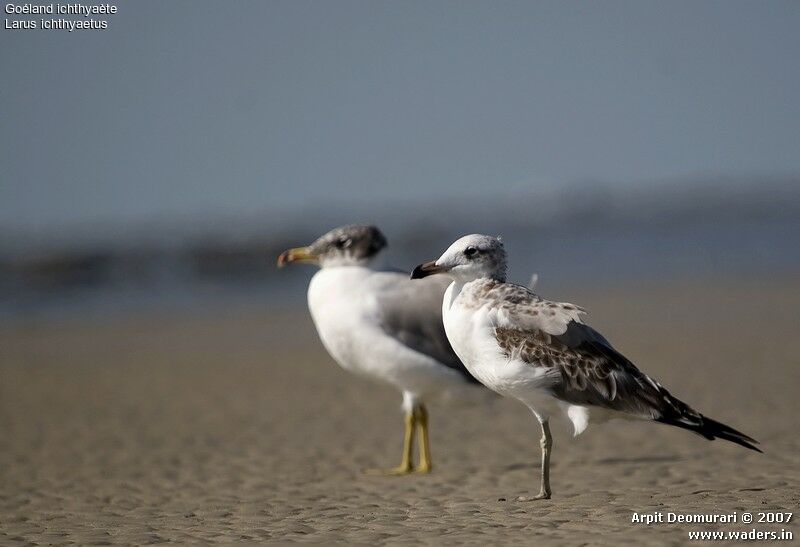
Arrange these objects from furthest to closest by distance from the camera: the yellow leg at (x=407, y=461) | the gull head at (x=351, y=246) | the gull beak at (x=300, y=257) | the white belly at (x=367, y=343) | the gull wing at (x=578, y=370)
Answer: the gull beak at (x=300, y=257) → the gull head at (x=351, y=246) → the yellow leg at (x=407, y=461) → the white belly at (x=367, y=343) → the gull wing at (x=578, y=370)

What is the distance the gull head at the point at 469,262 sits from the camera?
645cm

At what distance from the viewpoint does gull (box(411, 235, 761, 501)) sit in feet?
20.1

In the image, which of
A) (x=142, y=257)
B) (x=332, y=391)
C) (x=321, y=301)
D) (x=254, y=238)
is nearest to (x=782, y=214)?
(x=254, y=238)

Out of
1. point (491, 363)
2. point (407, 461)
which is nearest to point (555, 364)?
point (491, 363)

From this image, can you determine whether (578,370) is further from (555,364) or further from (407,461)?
(407,461)

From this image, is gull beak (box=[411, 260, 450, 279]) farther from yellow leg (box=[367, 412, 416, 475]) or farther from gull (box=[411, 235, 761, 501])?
yellow leg (box=[367, 412, 416, 475])

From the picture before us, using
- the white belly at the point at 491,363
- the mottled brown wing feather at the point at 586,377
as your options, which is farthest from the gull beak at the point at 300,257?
the mottled brown wing feather at the point at 586,377

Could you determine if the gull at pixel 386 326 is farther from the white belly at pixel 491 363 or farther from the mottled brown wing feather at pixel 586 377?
the mottled brown wing feather at pixel 586 377

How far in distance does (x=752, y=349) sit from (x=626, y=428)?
16.8 feet

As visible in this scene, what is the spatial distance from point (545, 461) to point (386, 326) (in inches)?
77.3

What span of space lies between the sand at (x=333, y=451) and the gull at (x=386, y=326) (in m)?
0.61

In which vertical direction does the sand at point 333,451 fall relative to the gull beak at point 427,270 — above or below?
below

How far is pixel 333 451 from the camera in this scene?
942 cm

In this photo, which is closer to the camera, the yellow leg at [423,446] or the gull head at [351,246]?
the yellow leg at [423,446]
